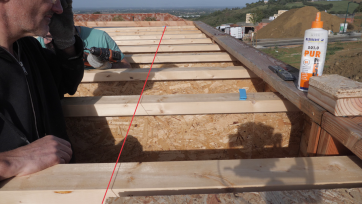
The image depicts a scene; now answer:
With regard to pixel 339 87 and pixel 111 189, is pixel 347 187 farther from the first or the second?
pixel 111 189

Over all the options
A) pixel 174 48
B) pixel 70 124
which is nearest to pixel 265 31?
pixel 174 48

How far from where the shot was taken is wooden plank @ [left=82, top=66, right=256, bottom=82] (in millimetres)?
2719

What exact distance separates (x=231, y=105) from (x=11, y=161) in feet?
4.88

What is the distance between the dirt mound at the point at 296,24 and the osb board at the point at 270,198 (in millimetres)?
43130

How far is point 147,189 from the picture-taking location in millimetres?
1063

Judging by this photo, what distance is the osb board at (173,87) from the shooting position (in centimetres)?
284

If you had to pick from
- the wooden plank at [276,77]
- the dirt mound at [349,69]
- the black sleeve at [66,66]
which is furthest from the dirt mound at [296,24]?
the black sleeve at [66,66]

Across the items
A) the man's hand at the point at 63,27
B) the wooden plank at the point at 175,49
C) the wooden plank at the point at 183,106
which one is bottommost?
the wooden plank at the point at 183,106

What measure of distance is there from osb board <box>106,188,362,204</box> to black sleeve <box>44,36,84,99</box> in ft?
4.74

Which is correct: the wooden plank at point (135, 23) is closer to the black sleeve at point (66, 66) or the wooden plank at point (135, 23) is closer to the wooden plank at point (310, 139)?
the black sleeve at point (66, 66)

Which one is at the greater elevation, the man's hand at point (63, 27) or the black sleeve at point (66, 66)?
the man's hand at point (63, 27)

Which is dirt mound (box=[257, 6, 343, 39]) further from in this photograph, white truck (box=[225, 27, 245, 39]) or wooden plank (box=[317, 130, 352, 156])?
wooden plank (box=[317, 130, 352, 156])

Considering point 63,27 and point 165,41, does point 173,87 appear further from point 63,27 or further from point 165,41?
point 165,41

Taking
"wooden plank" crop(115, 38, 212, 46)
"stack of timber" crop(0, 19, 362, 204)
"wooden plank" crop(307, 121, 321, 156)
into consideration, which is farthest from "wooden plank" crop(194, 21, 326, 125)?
"wooden plank" crop(115, 38, 212, 46)
